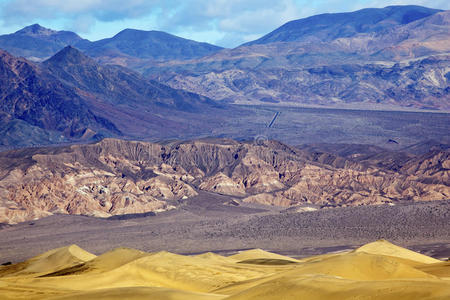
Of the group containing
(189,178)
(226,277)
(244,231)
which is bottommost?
(244,231)

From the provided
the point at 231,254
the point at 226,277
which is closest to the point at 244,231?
the point at 231,254

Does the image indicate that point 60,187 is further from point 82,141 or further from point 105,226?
point 82,141

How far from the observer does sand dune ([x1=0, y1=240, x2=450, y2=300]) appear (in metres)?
26.9

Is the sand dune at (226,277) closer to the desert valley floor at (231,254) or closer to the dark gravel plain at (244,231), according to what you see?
the desert valley floor at (231,254)

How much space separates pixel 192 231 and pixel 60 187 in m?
25.1

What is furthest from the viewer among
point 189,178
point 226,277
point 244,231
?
point 189,178

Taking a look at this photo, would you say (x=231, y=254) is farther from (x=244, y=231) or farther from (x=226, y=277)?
(x=226, y=277)

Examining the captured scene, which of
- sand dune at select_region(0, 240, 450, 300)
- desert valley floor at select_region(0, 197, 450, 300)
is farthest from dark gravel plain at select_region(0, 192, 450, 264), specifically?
sand dune at select_region(0, 240, 450, 300)

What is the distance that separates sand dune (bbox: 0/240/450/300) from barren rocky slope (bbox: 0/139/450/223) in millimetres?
41096

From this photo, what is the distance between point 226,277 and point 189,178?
77159 millimetres

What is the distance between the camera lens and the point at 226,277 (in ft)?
133

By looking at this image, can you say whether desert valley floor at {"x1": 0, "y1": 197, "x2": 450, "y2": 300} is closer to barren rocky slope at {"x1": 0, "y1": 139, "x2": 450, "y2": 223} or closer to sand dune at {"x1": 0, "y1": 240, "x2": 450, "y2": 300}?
sand dune at {"x1": 0, "y1": 240, "x2": 450, "y2": 300}

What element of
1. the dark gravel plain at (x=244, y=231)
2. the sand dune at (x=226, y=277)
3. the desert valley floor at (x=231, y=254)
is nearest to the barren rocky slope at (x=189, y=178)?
the desert valley floor at (x=231, y=254)

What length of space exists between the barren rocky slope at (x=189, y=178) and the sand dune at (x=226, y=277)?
4110 cm
